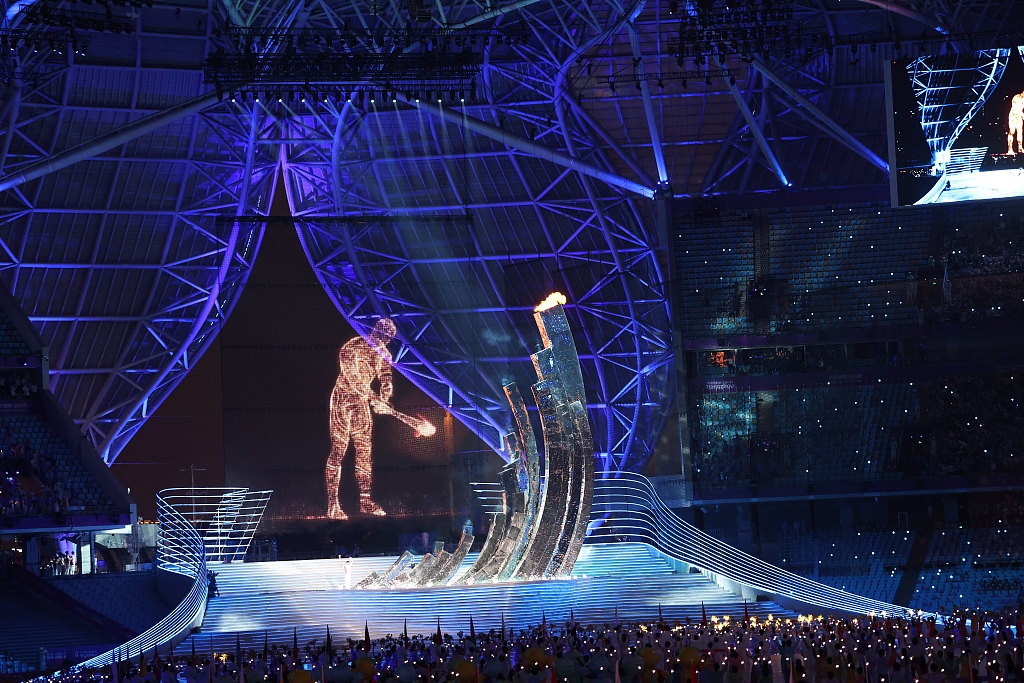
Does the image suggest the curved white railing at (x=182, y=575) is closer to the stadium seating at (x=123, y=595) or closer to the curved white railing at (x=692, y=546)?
the stadium seating at (x=123, y=595)

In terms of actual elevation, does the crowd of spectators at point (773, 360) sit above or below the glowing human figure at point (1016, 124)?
below

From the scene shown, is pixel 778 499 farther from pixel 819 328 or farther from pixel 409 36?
pixel 409 36

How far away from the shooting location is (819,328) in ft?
147

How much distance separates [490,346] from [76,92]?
644 inches

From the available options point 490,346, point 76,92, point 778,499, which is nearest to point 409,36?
point 76,92

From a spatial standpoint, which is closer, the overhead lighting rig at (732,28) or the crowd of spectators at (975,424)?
the overhead lighting rig at (732,28)

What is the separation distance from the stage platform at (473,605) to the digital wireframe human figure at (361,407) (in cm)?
1316

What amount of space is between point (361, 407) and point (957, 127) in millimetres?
21975

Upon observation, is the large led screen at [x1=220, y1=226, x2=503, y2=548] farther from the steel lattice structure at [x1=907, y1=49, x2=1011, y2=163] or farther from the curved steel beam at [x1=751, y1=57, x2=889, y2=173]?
the steel lattice structure at [x1=907, y1=49, x2=1011, y2=163]

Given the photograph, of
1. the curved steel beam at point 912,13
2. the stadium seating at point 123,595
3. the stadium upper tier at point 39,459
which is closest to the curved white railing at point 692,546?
the stadium seating at point 123,595

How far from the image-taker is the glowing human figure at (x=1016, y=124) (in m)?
38.8

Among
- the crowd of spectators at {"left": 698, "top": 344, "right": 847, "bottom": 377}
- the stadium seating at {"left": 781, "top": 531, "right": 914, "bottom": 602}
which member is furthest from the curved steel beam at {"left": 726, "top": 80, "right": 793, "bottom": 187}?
the stadium seating at {"left": 781, "top": 531, "right": 914, "bottom": 602}

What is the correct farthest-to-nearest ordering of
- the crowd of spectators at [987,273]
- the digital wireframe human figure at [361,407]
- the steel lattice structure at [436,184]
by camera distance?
the digital wireframe human figure at [361,407] < the crowd of spectators at [987,273] < the steel lattice structure at [436,184]

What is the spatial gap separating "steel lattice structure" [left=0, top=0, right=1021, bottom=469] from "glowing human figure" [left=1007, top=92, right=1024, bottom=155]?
9.64ft
